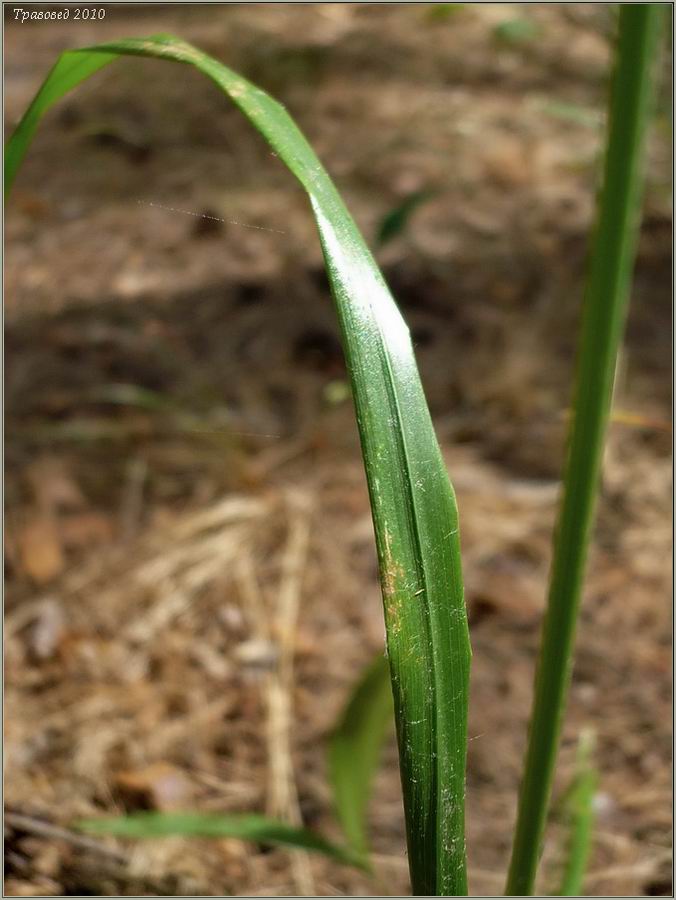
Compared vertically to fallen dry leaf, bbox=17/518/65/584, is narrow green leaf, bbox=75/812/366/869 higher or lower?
higher

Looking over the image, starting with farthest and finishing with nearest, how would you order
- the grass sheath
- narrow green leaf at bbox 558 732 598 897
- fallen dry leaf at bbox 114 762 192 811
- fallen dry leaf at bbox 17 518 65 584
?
fallen dry leaf at bbox 17 518 65 584, fallen dry leaf at bbox 114 762 192 811, narrow green leaf at bbox 558 732 598 897, the grass sheath

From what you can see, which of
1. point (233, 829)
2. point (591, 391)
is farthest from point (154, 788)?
point (591, 391)

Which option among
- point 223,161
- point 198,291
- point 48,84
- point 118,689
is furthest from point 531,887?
point 223,161

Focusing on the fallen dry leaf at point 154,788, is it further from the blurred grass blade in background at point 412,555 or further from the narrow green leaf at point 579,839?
the blurred grass blade in background at point 412,555

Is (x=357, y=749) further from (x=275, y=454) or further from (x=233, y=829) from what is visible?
(x=275, y=454)

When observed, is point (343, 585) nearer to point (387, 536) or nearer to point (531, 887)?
point (531, 887)

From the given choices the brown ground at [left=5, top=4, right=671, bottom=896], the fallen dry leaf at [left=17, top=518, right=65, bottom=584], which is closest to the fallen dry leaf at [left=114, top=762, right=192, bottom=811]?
the brown ground at [left=5, top=4, right=671, bottom=896]

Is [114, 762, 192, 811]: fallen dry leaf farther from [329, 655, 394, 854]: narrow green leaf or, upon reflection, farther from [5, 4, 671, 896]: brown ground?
[329, 655, 394, 854]: narrow green leaf
